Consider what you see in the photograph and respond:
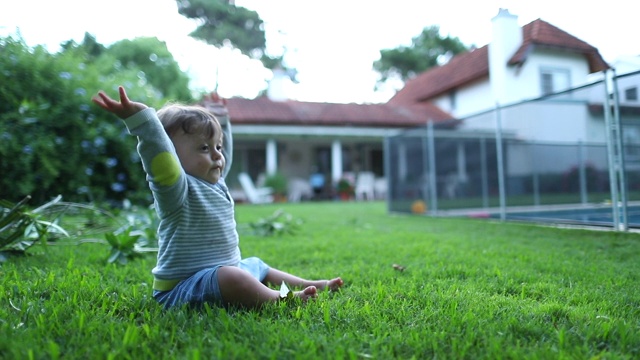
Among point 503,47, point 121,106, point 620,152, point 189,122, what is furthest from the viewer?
point 503,47

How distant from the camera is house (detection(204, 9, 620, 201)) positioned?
→ 21.1 feet

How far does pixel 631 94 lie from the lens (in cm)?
397

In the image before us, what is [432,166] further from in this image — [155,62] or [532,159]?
[155,62]

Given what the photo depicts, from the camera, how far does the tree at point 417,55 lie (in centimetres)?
2392

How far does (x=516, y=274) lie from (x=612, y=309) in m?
0.67

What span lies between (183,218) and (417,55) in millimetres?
26347

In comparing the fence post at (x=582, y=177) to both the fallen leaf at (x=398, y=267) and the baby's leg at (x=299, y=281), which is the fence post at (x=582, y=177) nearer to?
the fallen leaf at (x=398, y=267)

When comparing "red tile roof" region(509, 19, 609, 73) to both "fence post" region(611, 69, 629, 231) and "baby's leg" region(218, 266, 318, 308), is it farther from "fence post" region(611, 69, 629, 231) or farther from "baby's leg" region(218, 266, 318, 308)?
"baby's leg" region(218, 266, 318, 308)

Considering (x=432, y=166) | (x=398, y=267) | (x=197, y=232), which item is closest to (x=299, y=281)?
(x=197, y=232)

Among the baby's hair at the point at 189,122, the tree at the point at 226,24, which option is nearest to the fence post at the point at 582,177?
the baby's hair at the point at 189,122

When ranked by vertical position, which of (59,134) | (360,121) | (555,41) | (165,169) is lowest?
(165,169)

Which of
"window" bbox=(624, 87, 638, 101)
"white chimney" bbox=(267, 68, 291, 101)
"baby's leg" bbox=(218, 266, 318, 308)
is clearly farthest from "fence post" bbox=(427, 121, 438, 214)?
"white chimney" bbox=(267, 68, 291, 101)

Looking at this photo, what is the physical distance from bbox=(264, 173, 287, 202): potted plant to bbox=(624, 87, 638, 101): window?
10715 millimetres

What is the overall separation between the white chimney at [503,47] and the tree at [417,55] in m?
17.8
